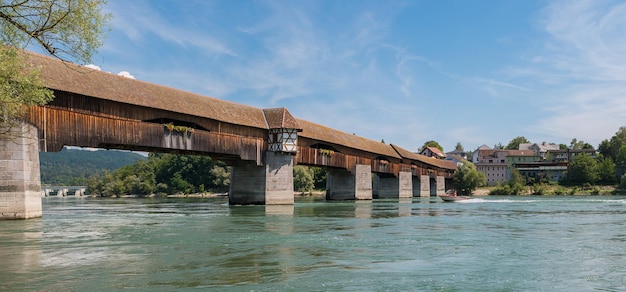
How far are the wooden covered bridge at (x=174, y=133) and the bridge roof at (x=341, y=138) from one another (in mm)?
140

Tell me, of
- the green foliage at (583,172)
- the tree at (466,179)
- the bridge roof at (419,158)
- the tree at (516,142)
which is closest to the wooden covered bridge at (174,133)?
the bridge roof at (419,158)

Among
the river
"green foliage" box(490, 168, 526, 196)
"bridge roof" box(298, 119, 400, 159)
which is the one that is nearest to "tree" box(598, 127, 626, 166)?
"green foliage" box(490, 168, 526, 196)

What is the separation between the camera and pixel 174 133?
32656mm

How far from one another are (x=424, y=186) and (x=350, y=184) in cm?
2482

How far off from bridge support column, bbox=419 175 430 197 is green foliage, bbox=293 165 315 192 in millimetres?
21404

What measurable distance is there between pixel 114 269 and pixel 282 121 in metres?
30.0

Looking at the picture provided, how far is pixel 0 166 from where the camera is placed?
22.2 m

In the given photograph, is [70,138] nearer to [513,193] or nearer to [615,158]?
[513,193]

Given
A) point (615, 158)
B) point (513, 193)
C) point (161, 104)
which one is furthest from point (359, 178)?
point (615, 158)

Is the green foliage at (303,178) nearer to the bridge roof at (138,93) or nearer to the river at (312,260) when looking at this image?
the bridge roof at (138,93)

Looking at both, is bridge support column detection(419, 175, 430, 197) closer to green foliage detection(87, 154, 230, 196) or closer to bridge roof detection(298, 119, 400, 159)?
bridge roof detection(298, 119, 400, 159)

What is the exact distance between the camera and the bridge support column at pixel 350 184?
5488cm

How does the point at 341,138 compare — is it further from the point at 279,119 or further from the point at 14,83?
A: the point at 14,83

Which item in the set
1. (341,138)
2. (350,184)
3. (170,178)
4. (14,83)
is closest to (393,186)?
(350,184)
